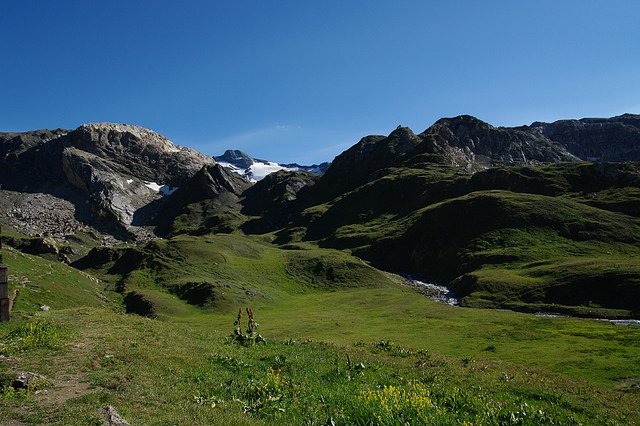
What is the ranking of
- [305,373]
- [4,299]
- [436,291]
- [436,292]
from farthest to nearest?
[436,291] → [436,292] → [4,299] → [305,373]

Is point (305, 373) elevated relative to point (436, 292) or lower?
elevated

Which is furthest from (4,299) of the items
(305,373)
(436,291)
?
(436,291)

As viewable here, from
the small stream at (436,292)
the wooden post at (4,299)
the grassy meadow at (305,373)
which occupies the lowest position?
the small stream at (436,292)

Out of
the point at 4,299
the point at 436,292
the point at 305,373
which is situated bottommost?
the point at 436,292

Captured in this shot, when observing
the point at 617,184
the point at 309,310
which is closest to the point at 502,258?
the point at 309,310

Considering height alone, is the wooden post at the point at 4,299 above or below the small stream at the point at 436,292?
above

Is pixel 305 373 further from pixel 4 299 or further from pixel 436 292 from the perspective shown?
pixel 436 292

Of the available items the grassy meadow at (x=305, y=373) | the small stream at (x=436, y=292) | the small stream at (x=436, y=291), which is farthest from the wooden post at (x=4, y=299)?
the small stream at (x=436, y=292)

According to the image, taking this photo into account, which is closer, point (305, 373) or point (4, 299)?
point (305, 373)

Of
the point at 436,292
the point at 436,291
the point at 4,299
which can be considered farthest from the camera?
the point at 436,291

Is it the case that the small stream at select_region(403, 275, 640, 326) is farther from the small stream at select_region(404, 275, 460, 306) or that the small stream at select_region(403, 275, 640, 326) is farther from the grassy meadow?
the grassy meadow

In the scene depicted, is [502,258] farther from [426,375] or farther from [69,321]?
[69,321]

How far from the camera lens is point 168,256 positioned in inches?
5138

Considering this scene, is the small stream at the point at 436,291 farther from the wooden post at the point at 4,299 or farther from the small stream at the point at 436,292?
the wooden post at the point at 4,299
